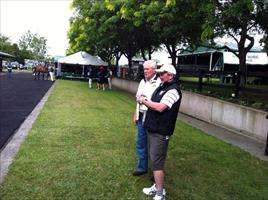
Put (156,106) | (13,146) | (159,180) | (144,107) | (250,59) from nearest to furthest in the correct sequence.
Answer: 1. (156,106)
2. (159,180)
3. (144,107)
4. (13,146)
5. (250,59)

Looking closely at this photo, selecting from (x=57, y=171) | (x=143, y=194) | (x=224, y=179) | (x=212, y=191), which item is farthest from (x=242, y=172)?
(x=57, y=171)

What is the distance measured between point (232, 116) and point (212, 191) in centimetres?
605

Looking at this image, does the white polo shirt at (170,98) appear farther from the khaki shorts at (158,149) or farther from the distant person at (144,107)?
the distant person at (144,107)

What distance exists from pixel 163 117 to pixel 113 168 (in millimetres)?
1958

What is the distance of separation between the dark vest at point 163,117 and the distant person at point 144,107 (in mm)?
488

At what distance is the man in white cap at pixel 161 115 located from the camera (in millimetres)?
4934

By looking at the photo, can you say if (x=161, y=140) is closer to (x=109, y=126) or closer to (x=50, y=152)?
(x=50, y=152)

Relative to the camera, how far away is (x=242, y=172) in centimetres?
688

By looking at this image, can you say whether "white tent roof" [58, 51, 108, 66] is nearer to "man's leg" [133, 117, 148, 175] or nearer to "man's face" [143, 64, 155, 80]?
"man's leg" [133, 117, 148, 175]

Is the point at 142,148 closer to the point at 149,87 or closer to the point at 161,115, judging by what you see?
the point at 149,87

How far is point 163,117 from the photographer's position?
496 cm

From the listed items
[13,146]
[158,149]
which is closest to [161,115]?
[158,149]

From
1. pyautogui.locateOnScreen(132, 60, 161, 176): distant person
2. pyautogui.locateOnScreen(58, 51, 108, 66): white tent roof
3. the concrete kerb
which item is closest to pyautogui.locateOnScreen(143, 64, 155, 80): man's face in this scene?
pyautogui.locateOnScreen(132, 60, 161, 176): distant person

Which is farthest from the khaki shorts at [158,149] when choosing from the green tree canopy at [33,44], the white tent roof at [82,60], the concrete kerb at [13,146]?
the green tree canopy at [33,44]
